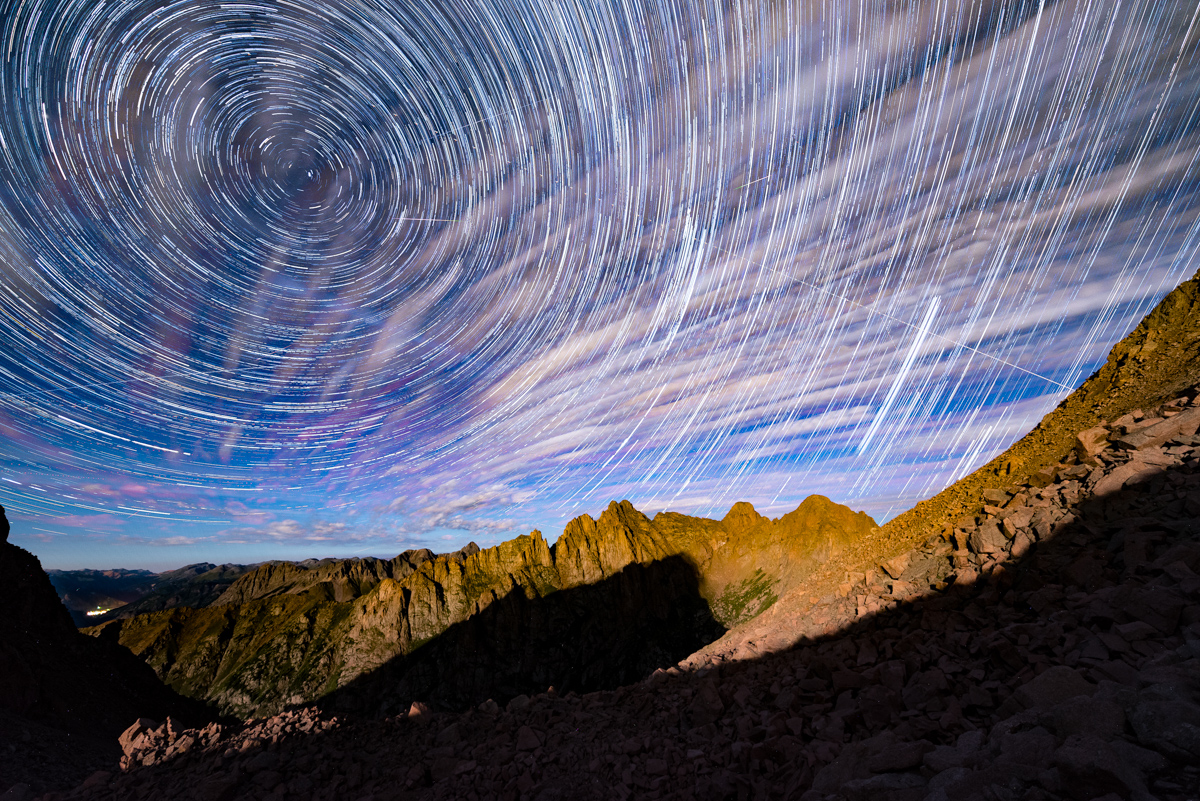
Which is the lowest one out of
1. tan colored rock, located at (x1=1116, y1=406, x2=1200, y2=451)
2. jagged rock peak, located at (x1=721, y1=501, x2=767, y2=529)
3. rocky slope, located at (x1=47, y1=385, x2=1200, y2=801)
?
rocky slope, located at (x1=47, y1=385, x2=1200, y2=801)

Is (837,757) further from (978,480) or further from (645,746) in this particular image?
(978,480)

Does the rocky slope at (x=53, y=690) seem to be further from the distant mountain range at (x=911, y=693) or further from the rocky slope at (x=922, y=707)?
the rocky slope at (x=922, y=707)

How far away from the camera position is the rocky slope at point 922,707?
16.8ft

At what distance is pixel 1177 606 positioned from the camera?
643 cm

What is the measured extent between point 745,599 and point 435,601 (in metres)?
81.5

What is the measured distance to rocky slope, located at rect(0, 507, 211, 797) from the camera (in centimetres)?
A: 1669

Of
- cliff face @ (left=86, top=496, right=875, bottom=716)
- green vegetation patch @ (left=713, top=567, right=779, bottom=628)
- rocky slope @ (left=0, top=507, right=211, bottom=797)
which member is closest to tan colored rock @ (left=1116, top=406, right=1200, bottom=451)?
rocky slope @ (left=0, top=507, right=211, bottom=797)

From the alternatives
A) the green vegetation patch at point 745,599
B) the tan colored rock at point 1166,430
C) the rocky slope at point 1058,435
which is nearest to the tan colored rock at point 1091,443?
the rocky slope at point 1058,435

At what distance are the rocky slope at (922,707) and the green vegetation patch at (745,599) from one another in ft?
368

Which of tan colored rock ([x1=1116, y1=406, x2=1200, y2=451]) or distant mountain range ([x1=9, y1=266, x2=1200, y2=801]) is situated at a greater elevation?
tan colored rock ([x1=1116, y1=406, x2=1200, y2=451])

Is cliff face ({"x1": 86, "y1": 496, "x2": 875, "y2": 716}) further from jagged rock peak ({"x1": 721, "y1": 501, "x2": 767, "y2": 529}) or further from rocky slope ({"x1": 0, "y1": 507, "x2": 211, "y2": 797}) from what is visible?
rocky slope ({"x1": 0, "y1": 507, "x2": 211, "y2": 797})

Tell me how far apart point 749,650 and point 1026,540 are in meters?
8.03

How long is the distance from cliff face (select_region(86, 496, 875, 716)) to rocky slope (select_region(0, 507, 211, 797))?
264ft

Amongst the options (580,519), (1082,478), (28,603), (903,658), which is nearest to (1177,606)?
(903,658)
